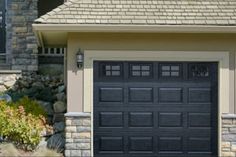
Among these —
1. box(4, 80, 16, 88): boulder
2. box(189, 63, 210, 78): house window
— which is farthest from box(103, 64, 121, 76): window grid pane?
box(4, 80, 16, 88): boulder

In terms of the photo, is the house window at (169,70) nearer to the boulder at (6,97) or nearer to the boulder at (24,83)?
the boulder at (6,97)

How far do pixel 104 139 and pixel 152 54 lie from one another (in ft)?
7.35

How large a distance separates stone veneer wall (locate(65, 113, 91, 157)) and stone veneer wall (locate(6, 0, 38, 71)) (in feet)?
16.3

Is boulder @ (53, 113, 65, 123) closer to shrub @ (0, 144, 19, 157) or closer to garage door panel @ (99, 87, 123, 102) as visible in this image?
garage door panel @ (99, 87, 123, 102)

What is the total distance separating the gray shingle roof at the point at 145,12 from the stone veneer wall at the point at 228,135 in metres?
2.16

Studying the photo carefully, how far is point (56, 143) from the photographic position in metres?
11.5

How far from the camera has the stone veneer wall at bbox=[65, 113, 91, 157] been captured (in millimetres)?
11102

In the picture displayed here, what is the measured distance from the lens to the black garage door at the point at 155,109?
11344 mm

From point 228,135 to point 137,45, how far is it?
2917mm

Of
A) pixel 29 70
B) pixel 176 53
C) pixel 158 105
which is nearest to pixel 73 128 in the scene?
pixel 158 105

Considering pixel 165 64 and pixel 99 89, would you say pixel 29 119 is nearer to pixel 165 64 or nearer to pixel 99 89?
pixel 99 89

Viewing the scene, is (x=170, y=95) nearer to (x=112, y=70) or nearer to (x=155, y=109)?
(x=155, y=109)

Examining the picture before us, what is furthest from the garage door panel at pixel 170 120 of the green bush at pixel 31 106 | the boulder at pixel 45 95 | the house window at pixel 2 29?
the house window at pixel 2 29

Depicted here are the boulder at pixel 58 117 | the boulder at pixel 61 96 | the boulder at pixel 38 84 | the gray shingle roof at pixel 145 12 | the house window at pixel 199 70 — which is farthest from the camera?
the boulder at pixel 38 84
